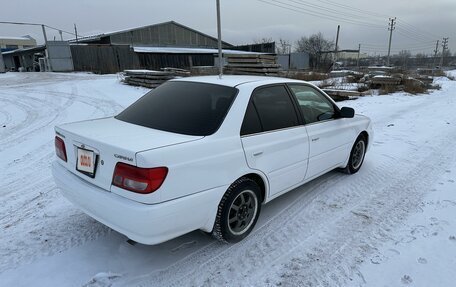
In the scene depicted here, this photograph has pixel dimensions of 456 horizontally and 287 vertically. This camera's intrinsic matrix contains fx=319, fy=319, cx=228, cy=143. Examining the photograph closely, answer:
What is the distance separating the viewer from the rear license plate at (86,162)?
2.68 meters

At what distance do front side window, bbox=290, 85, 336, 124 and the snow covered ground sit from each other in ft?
3.38

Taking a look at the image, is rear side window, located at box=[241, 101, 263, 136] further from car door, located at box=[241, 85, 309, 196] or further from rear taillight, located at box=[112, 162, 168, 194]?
rear taillight, located at box=[112, 162, 168, 194]

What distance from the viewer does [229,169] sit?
280 cm

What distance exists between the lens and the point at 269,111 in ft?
11.1

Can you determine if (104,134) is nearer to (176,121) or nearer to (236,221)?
(176,121)

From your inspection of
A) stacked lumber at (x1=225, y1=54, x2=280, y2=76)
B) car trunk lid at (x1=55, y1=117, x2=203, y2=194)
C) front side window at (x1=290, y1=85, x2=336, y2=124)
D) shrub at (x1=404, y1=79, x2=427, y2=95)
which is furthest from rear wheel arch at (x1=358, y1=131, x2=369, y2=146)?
shrub at (x1=404, y1=79, x2=427, y2=95)

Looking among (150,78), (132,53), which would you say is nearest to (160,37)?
(132,53)

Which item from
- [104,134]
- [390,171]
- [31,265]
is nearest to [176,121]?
[104,134]

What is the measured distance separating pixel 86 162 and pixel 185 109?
3.35ft

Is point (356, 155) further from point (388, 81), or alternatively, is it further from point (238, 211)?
point (388, 81)

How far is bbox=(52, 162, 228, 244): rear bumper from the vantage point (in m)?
2.36

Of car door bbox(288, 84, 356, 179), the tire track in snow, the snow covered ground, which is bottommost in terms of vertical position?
the snow covered ground

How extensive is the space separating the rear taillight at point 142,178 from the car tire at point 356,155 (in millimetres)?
3381

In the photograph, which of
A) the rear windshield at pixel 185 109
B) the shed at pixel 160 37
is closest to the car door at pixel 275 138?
the rear windshield at pixel 185 109
